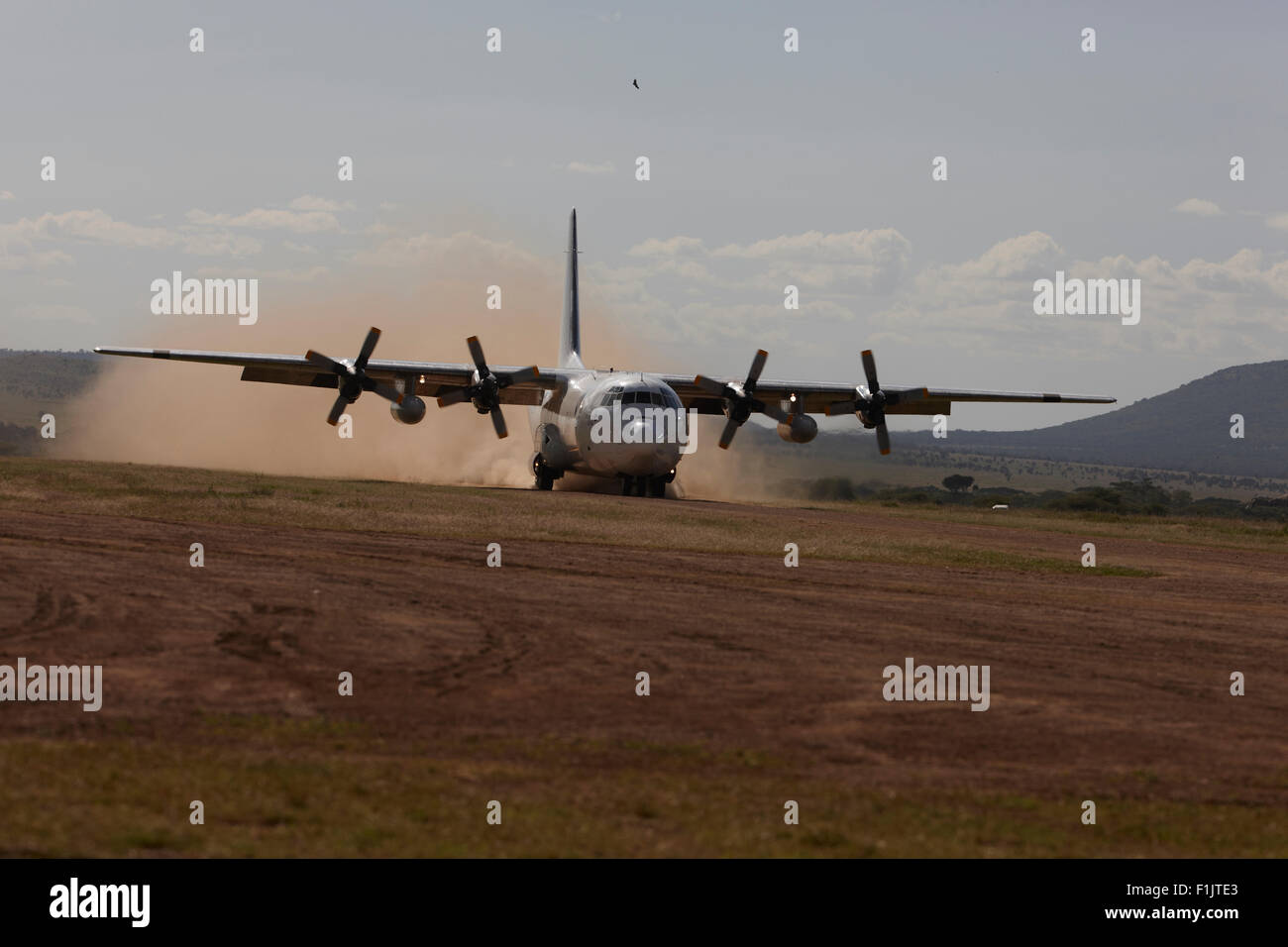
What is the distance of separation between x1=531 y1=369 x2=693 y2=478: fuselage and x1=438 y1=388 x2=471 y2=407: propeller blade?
3952mm

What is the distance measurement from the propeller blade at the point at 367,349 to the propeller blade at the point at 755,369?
1403cm

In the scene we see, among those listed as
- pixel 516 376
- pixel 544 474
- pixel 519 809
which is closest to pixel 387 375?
pixel 516 376

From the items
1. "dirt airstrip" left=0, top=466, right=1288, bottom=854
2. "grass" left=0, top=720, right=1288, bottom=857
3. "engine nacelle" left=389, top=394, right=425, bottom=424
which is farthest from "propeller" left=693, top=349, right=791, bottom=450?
"grass" left=0, top=720, right=1288, bottom=857

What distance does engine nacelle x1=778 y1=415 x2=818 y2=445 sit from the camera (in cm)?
4916

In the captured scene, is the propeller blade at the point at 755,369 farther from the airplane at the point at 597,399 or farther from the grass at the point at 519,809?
the grass at the point at 519,809

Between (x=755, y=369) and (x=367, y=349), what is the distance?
14.4m

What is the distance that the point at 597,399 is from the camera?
4700cm

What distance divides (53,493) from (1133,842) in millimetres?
31870

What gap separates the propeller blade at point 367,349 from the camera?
4581 cm

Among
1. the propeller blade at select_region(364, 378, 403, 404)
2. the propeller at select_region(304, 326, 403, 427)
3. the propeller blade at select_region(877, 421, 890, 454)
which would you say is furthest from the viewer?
the propeller blade at select_region(877, 421, 890, 454)

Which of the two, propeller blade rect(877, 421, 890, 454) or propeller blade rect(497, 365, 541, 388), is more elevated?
propeller blade rect(497, 365, 541, 388)

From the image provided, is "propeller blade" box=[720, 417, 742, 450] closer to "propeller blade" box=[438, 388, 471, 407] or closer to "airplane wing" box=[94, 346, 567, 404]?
"airplane wing" box=[94, 346, 567, 404]
